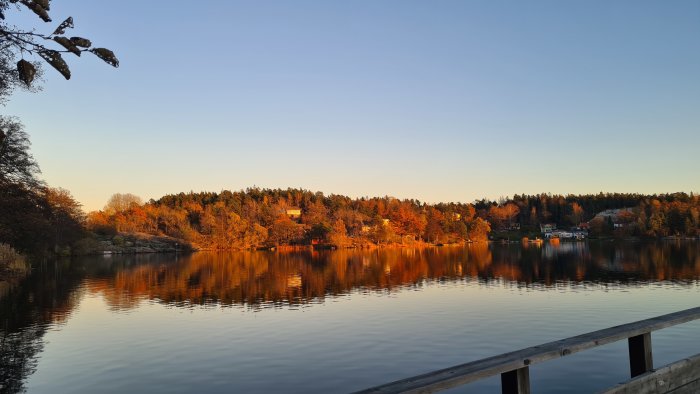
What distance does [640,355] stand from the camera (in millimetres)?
8867

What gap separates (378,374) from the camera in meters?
22.4

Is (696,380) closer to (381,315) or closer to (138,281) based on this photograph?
(381,315)

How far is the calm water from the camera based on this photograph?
22453 mm

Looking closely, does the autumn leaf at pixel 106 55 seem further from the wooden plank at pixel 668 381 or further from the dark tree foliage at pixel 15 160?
the dark tree foliage at pixel 15 160

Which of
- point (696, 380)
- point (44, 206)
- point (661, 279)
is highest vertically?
point (44, 206)

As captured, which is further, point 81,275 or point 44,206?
point 81,275

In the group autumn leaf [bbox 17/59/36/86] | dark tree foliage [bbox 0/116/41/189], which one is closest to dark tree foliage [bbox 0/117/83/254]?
dark tree foliage [bbox 0/116/41/189]

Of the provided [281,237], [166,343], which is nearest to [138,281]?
[166,343]

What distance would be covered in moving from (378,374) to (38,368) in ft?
53.3

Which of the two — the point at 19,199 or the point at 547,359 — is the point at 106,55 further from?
the point at 19,199

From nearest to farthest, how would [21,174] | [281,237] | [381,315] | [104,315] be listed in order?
[381,315], [104,315], [21,174], [281,237]

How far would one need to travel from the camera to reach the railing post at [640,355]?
879 cm

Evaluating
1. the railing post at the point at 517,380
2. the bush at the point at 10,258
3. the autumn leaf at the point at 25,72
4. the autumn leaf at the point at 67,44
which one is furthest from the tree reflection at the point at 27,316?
the autumn leaf at the point at 67,44

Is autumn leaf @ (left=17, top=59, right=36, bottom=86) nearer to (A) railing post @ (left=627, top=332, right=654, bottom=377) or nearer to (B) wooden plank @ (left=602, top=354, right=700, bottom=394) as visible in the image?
(B) wooden plank @ (left=602, top=354, right=700, bottom=394)
